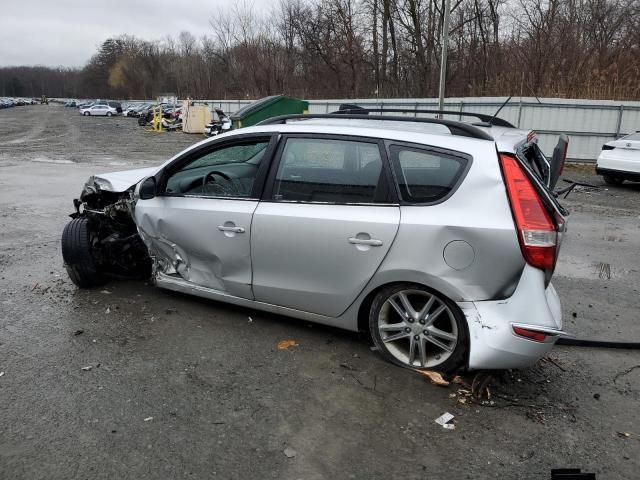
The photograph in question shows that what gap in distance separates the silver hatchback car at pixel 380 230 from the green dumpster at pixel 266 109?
10003 mm

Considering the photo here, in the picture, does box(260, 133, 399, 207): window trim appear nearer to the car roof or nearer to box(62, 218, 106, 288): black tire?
the car roof

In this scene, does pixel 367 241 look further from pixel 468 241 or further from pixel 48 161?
pixel 48 161

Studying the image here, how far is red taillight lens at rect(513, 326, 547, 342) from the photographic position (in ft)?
9.84

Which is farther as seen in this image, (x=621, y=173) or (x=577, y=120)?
(x=577, y=120)

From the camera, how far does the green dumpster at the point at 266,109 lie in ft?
46.6

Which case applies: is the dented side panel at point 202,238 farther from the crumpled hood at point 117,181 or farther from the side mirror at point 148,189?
the crumpled hood at point 117,181

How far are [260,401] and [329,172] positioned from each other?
1.57m

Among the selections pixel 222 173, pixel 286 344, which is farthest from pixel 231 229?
pixel 286 344

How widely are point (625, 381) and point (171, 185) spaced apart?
3583 mm

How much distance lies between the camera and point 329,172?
3.68 meters

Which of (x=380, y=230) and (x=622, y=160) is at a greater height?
(x=380, y=230)

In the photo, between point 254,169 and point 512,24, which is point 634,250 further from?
point 512,24

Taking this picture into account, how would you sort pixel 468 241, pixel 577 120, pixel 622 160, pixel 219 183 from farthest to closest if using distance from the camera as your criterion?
pixel 577 120
pixel 622 160
pixel 219 183
pixel 468 241

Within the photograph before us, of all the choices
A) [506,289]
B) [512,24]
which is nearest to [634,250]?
[506,289]
